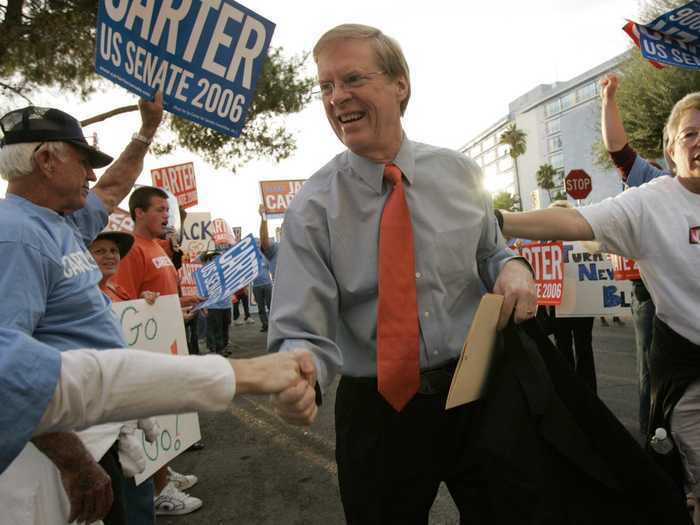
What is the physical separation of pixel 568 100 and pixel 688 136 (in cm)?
8560

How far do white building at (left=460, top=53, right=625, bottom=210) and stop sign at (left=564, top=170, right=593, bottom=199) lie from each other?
4382 cm

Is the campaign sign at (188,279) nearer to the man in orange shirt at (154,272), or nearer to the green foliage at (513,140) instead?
the man in orange shirt at (154,272)

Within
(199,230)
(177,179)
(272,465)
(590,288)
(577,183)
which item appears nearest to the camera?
(272,465)

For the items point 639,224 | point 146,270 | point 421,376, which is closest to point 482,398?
point 421,376

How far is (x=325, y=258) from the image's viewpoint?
1.63 metres

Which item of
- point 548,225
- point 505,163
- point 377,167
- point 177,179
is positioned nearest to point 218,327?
point 177,179

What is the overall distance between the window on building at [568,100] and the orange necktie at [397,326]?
279 feet

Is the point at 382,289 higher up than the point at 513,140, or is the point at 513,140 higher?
the point at 513,140

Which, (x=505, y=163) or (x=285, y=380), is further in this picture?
(x=505, y=163)

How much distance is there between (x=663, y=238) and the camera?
1999 mm

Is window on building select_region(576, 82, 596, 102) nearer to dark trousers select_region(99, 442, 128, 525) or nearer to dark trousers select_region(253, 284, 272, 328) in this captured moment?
dark trousers select_region(253, 284, 272, 328)

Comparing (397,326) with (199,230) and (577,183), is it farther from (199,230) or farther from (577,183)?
(577,183)

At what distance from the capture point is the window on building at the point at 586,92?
71812 mm

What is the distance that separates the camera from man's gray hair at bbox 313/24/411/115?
164 centimetres
